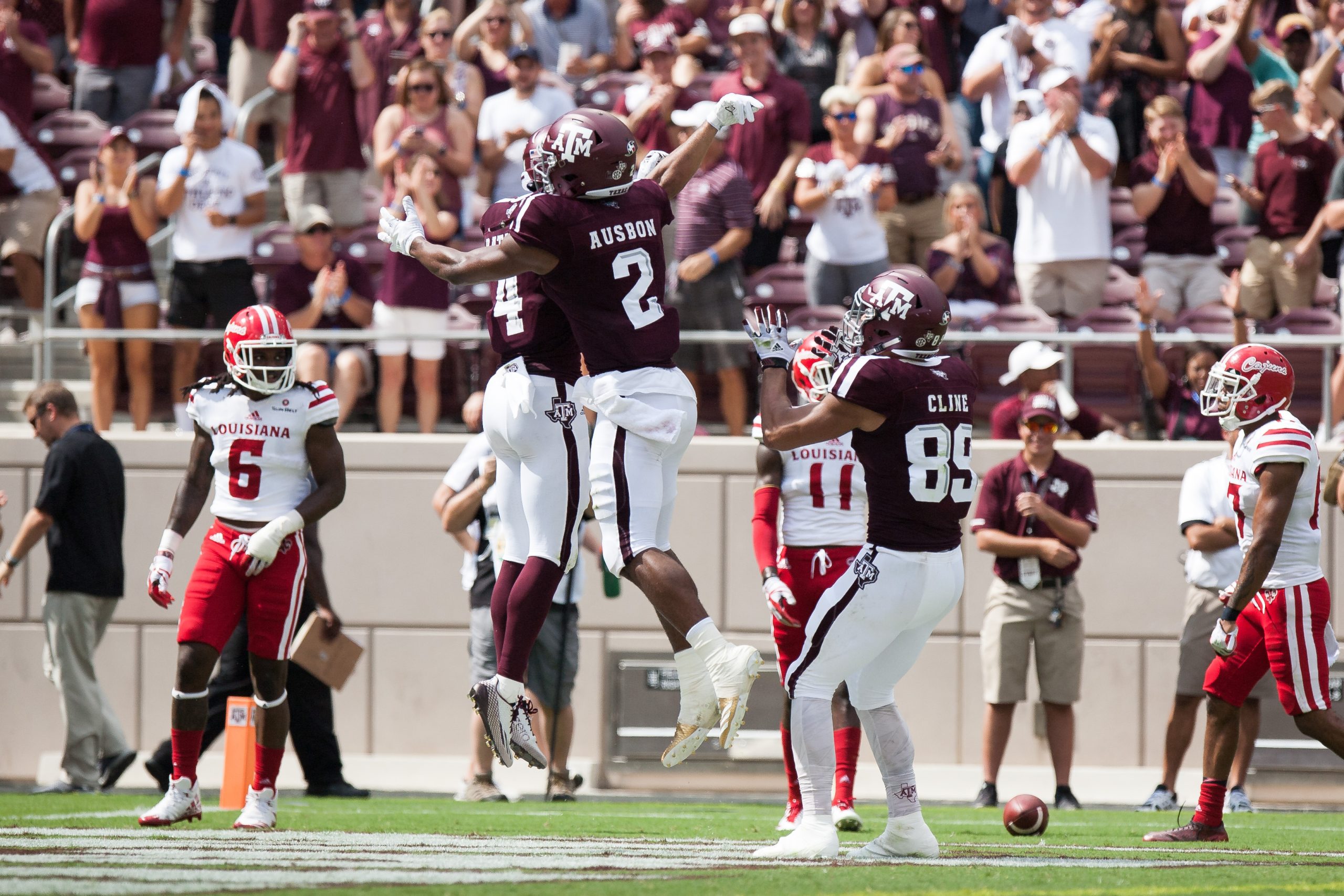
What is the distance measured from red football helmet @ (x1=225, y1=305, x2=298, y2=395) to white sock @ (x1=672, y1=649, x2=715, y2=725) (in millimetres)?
2598

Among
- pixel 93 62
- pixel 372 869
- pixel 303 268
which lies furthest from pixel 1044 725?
pixel 93 62

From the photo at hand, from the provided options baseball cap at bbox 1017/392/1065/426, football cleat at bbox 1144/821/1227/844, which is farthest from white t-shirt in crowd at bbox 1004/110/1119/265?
football cleat at bbox 1144/821/1227/844

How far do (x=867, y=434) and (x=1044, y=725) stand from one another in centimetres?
616

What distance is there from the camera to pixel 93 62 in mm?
14742

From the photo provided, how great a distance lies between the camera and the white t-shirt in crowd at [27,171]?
44.4ft

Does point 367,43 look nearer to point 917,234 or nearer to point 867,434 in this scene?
point 917,234

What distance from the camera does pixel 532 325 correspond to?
655 cm

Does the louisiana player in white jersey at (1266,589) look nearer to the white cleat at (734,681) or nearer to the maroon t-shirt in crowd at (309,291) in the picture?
the white cleat at (734,681)

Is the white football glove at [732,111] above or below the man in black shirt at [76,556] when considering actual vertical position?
above

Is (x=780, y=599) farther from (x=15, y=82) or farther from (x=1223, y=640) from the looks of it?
(x=15, y=82)

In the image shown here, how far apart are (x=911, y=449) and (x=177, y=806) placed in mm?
3678

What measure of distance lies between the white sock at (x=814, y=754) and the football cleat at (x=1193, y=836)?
1.87m

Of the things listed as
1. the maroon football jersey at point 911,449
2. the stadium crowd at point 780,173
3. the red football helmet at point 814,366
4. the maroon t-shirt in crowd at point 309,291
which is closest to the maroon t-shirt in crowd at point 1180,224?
the stadium crowd at point 780,173

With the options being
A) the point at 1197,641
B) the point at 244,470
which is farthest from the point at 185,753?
the point at 1197,641
